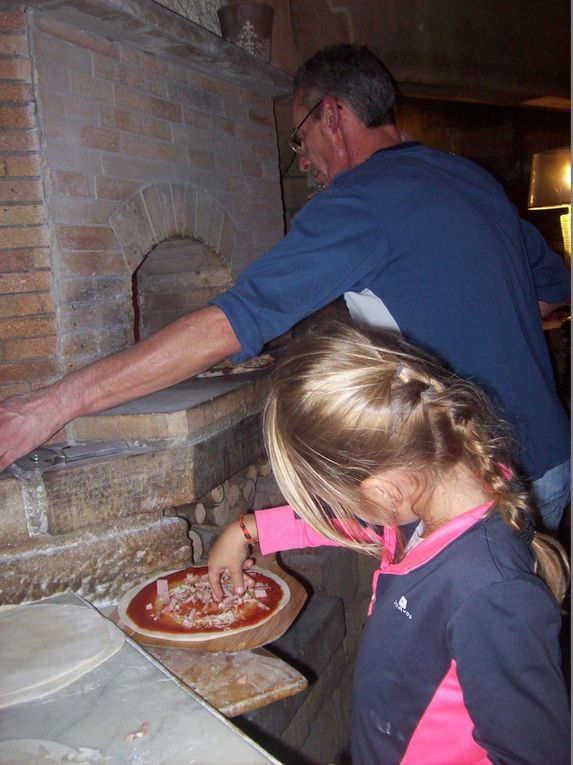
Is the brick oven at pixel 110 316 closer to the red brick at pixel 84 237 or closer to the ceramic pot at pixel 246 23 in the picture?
the red brick at pixel 84 237

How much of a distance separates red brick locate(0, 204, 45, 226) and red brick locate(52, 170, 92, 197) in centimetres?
11

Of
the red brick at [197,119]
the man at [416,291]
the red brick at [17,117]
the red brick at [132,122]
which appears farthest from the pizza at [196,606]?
the red brick at [197,119]

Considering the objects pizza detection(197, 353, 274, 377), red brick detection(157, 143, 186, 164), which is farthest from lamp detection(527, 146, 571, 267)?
red brick detection(157, 143, 186, 164)

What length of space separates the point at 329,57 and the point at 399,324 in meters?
1.00

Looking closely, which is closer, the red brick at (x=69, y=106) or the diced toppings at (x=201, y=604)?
the diced toppings at (x=201, y=604)

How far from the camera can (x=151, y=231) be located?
8.22 feet

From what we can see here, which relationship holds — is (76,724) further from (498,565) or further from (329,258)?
(329,258)

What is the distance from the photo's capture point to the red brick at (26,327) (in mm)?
2121

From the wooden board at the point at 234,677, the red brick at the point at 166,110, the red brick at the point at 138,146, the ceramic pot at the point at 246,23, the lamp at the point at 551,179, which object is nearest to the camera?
the wooden board at the point at 234,677

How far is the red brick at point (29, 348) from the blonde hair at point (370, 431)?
1.27 meters

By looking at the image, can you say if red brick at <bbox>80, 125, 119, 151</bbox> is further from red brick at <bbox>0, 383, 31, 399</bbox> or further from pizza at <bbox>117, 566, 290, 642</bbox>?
pizza at <bbox>117, 566, 290, 642</bbox>

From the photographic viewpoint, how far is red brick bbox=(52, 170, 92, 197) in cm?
212

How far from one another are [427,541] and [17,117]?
186 cm

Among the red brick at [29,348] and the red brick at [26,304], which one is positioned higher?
the red brick at [26,304]
